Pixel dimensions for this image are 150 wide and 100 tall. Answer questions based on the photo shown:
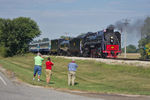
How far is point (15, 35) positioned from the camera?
2950 inches

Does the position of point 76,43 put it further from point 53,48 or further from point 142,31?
point 53,48

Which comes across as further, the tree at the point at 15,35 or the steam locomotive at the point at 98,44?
the tree at the point at 15,35

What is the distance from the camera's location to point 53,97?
38.8 feet

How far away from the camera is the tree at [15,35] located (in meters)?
74.5

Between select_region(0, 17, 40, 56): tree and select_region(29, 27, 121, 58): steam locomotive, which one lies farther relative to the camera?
select_region(0, 17, 40, 56): tree

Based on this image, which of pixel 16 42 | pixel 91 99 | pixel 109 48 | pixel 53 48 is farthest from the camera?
pixel 16 42

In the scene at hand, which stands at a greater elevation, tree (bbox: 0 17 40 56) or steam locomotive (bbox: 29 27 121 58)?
tree (bbox: 0 17 40 56)

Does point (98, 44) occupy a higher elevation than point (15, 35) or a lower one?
lower

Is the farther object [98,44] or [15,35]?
[15,35]

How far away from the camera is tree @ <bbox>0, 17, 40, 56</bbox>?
74.5m

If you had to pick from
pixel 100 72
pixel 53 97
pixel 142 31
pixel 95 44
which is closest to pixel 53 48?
pixel 142 31

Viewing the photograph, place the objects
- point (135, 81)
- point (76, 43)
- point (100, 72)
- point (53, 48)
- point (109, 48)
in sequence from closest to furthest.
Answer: point (135, 81) → point (100, 72) → point (109, 48) → point (76, 43) → point (53, 48)

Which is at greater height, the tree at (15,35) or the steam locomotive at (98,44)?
the tree at (15,35)

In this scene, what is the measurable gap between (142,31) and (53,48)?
2387 cm
